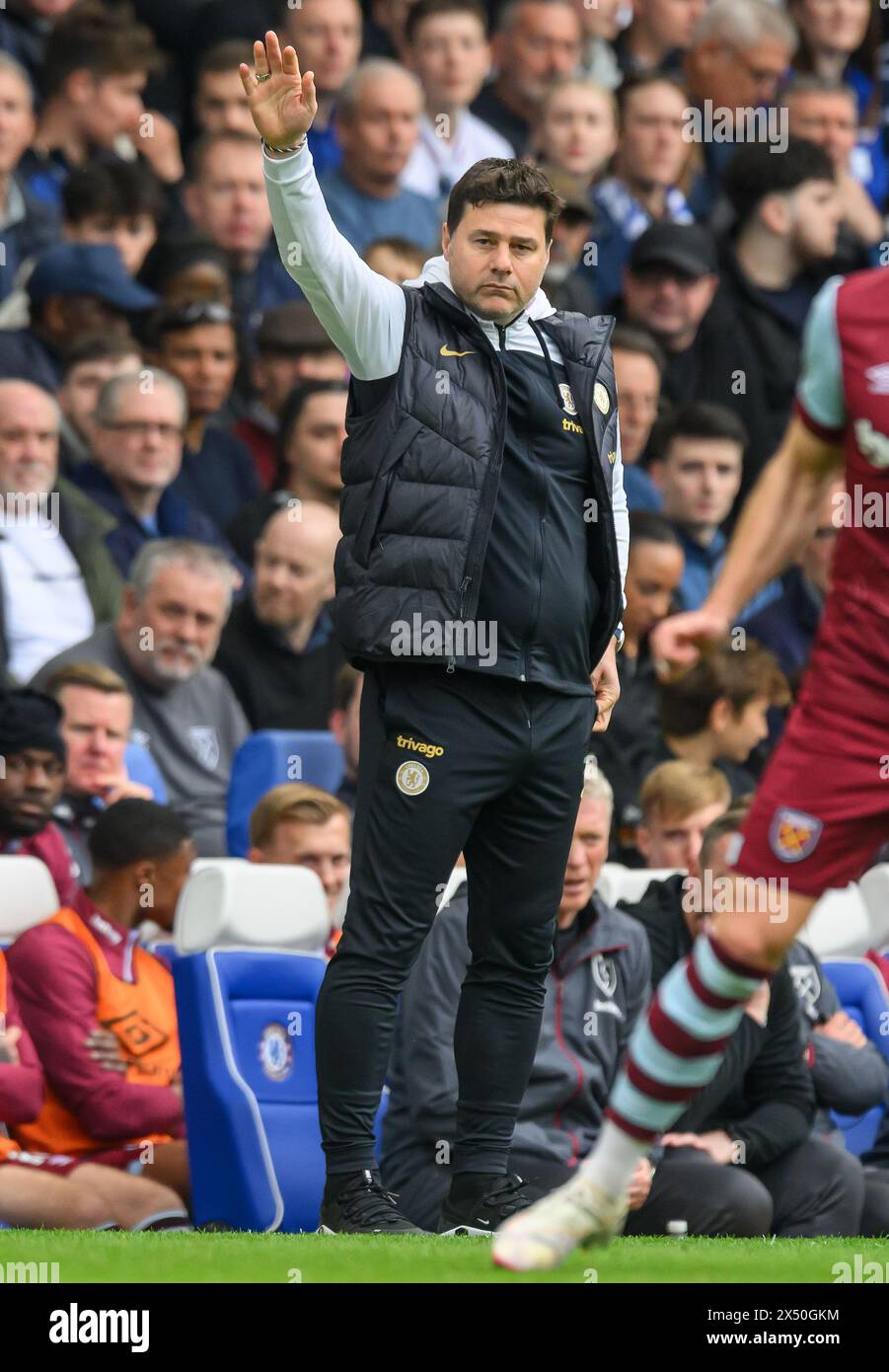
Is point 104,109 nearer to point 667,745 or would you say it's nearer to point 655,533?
point 655,533

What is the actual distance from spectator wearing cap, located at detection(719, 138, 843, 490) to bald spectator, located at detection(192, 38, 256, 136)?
2618 mm

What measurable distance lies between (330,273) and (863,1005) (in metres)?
4.26

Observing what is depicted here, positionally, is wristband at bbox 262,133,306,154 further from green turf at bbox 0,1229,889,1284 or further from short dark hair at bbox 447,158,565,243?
green turf at bbox 0,1229,889,1284

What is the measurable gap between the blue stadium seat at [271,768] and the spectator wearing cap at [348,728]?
52 millimetres

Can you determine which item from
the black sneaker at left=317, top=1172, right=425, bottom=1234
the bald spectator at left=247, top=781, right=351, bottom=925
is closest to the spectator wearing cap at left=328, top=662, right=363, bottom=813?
the bald spectator at left=247, top=781, right=351, bottom=925

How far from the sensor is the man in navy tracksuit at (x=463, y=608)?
19.3 feet

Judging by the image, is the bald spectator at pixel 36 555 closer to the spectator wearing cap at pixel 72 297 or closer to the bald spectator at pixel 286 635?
the bald spectator at pixel 286 635

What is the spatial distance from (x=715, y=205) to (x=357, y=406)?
28.2 feet

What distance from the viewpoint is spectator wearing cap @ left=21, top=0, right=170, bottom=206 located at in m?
12.0

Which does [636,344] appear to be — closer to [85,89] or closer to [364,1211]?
[85,89]

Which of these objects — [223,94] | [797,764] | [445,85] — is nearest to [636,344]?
[445,85]

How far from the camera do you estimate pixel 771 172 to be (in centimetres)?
1304

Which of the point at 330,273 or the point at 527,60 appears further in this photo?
the point at 527,60

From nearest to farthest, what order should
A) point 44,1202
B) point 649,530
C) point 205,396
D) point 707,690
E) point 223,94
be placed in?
point 44,1202
point 707,690
point 649,530
point 205,396
point 223,94
